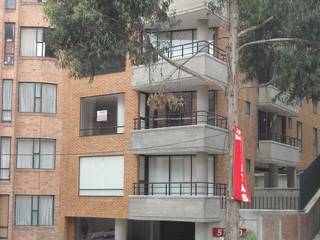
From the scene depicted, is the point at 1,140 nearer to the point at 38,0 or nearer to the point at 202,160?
the point at 38,0

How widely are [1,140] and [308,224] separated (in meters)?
16.7

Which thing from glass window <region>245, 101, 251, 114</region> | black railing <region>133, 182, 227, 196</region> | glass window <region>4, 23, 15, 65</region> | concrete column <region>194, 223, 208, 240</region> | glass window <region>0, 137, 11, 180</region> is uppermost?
glass window <region>4, 23, 15, 65</region>

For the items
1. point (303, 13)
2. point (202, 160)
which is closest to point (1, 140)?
point (202, 160)

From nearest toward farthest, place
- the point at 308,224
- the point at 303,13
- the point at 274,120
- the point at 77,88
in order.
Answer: the point at 303,13, the point at 308,224, the point at 77,88, the point at 274,120

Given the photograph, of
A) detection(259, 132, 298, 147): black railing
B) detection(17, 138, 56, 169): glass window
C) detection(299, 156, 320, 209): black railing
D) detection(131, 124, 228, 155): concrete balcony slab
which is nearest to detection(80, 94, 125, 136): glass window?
detection(131, 124, 228, 155): concrete balcony slab

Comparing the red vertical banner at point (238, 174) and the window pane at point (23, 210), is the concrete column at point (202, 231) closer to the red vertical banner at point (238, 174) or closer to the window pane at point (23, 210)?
the window pane at point (23, 210)

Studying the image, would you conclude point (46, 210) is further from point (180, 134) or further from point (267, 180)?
point (267, 180)

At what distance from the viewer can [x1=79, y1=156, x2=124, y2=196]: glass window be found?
3275cm

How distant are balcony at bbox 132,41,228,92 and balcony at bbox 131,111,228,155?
1.46m

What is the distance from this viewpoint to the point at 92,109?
35.2 meters

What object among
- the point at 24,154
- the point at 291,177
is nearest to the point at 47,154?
the point at 24,154

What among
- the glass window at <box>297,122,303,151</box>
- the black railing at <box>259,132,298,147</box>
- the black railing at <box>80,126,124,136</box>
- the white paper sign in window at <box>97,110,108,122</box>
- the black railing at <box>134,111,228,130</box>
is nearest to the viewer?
the black railing at <box>134,111,228,130</box>

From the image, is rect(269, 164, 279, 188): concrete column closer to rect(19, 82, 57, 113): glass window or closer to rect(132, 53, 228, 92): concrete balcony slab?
rect(132, 53, 228, 92): concrete balcony slab

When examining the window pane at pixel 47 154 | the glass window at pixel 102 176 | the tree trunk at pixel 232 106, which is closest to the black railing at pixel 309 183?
the glass window at pixel 102 176
